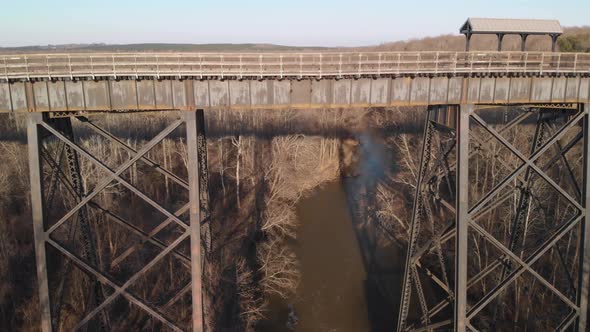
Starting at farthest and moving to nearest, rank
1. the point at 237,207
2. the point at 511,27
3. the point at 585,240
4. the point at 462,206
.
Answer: the point at 237,207 < the point at 511,27 < the point at 585,240 < the point at 462,206

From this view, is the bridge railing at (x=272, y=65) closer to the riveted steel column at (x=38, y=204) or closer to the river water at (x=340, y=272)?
the riveted steel column at (x=38, y=204)

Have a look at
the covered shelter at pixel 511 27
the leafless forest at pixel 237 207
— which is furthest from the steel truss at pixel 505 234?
the covered shelter at pixel 511 27

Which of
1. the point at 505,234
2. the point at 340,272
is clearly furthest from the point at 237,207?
the point at 505,234

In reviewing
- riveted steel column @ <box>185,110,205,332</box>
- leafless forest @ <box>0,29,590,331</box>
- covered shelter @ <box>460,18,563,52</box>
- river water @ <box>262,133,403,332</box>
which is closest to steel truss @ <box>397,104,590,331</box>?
leafless forest @ <box>0,29,590,331</box>

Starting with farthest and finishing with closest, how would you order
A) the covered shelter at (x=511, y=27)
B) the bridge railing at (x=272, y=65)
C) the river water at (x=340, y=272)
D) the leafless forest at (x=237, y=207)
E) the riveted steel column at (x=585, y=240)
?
the river water at (x=340, y=272) → the leafless forest at (x=237, y=207) → the covered shelter at (x=511, y=27) → the riveted steel column at (x=585, y=240) → the bridge railing at (x=272, y=65)

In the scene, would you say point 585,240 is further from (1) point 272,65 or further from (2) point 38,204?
(2) point 38,204

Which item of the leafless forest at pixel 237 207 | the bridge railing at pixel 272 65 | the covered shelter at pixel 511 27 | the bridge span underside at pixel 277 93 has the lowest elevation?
the leafless forest at pixel 237 207

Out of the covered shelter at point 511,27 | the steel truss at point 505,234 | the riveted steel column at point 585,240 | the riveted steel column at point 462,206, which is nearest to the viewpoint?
the riveted steel column at point 462,206
